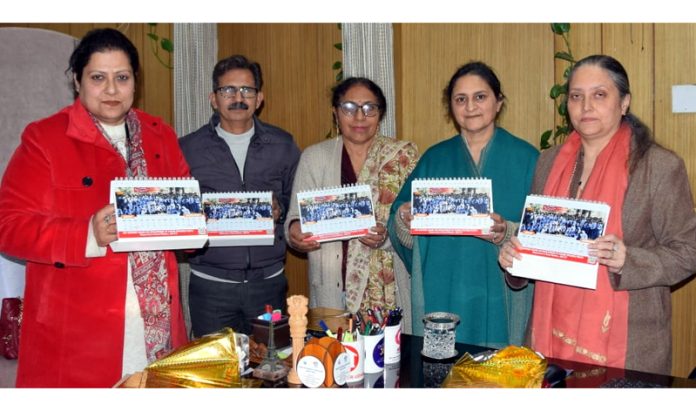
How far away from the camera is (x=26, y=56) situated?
4348 mm

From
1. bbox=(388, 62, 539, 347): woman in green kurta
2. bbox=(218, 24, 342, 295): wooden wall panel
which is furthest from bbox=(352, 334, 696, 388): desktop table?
bbox=(218, 24, 342, 295): wooden wall panel

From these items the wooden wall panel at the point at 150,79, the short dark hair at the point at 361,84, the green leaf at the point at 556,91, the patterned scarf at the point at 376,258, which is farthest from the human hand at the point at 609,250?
the wooden wall panel at the point at 150,79

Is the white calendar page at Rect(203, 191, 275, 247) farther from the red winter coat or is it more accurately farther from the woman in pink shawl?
the woman in pink shawl

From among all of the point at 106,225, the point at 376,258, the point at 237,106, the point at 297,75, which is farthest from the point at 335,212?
the point at 297,75

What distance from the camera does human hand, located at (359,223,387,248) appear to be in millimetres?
3570

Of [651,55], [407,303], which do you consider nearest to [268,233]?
[407,303]

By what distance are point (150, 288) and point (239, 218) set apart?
0.89 metres

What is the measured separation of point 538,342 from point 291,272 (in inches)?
106

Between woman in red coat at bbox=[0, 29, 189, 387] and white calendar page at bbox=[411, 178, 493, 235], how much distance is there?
1.20m

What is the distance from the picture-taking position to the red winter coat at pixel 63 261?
264 cm

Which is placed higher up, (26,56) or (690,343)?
(26,56)

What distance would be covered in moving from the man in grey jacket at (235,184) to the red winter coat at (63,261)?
110cm
